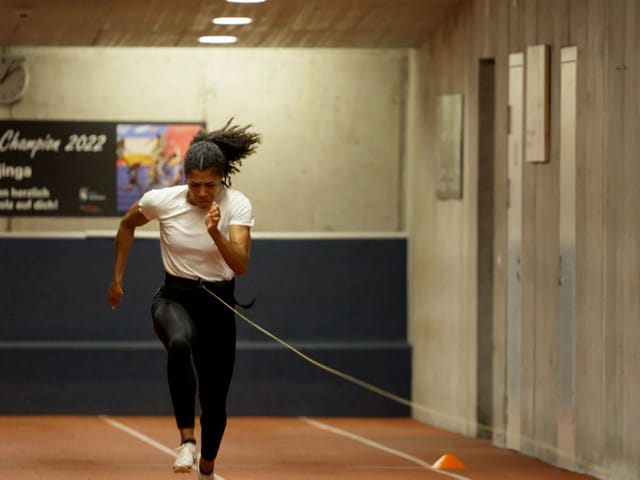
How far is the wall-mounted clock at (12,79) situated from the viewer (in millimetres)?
15391

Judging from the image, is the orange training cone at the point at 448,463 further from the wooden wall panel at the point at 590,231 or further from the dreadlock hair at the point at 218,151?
the dreadlock hair at the point at 218,151

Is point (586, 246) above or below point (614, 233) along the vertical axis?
below

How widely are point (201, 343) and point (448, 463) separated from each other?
3120mm

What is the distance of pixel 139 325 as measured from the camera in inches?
612

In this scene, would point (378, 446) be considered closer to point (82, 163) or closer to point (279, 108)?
point (279, 108)

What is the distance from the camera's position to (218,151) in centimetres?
905

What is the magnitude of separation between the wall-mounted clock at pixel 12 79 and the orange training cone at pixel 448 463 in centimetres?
613

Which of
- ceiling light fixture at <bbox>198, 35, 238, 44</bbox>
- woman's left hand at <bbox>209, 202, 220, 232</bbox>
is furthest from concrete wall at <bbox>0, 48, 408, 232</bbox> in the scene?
woman's left hand at <bbox>209, 202, 220, 232</bbox>

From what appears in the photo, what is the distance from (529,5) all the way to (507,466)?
11.3 ft

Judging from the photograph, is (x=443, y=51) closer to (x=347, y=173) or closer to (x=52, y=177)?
(x=347, y=173)

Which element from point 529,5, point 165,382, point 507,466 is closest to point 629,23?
point 529,5

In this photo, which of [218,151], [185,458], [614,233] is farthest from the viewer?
[614,233]

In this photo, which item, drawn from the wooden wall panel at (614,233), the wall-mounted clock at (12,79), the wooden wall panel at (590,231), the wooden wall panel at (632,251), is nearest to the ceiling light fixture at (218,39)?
the wall-mounted clock at (12,79)

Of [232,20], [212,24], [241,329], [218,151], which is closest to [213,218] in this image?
[218,151]
